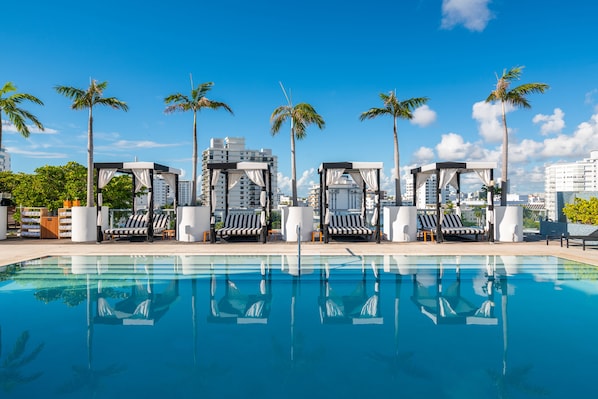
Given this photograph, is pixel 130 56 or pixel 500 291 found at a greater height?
pixel 130 56

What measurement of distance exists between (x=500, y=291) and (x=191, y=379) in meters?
5.51

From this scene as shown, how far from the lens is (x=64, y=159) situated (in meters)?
30.3

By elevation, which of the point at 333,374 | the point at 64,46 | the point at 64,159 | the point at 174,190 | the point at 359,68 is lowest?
the point at 333,374

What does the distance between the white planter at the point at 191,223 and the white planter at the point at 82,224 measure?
3061 mm

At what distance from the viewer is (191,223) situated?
512 inches

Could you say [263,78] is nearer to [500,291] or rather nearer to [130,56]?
→ [130,56]

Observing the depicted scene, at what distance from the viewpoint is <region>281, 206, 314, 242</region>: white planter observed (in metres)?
13.0

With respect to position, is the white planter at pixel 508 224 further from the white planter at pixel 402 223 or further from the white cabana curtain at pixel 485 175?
the white planter at pixel 402 223

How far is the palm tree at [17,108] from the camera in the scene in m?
14.2

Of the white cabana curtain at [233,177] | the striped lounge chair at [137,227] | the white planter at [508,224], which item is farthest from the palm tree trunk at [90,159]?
the white planter at [508,224]

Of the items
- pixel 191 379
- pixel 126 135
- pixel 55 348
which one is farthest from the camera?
pixel 126 135

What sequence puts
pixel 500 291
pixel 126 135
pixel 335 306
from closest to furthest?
pixel 335 306, pixel 500 291, pixel 126 135

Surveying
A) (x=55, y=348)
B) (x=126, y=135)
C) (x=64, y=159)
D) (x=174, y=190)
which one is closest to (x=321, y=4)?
(x=174, y=190)

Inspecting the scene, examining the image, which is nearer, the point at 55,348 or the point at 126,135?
the point at 55,348
